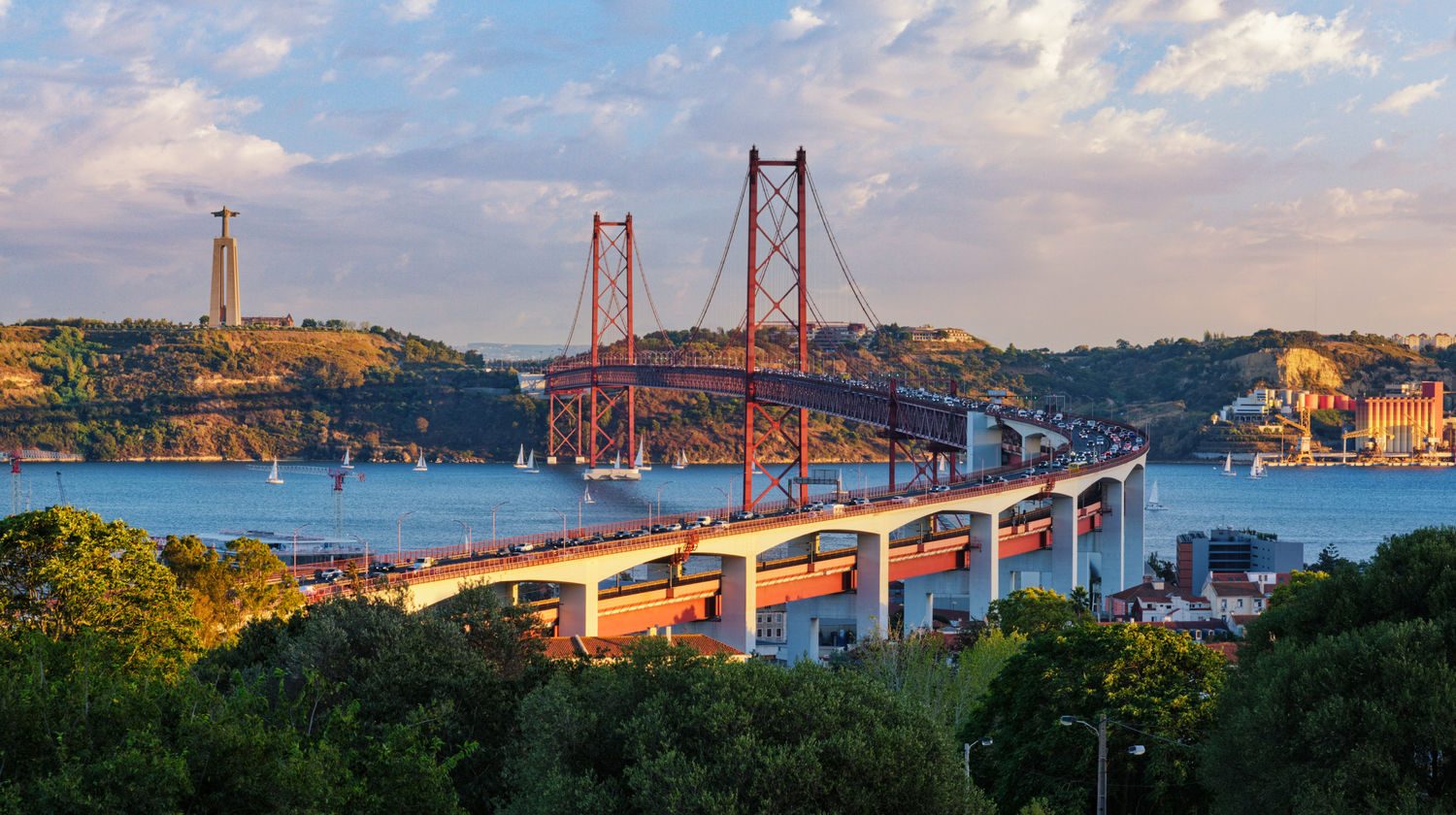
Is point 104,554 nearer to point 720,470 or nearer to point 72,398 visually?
point 720,470

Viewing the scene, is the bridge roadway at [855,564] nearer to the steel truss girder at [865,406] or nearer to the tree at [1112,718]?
the steel truss girder at [865,406]

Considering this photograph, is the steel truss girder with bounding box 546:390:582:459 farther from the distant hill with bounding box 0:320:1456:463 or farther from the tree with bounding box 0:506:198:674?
the tree with bounding box 0:506:198:674

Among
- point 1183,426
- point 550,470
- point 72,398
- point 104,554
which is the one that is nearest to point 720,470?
point 550,470

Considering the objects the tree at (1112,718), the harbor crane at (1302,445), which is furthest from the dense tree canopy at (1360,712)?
the harbor crane at (1302,445)

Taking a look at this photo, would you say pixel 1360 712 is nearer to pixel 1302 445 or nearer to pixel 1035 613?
pixel 1035 613

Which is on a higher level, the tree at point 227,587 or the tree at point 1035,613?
the tree at point 227,587

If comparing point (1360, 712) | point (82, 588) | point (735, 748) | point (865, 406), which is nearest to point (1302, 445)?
point (865, 406)
